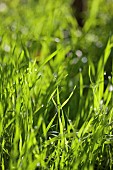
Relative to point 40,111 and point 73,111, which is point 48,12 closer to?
point 73,111

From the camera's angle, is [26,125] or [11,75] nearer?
[26,125]

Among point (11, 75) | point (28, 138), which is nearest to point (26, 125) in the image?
point (28, 138)

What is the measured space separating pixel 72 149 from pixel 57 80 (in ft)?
1.29

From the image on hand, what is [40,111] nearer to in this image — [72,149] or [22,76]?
[22,76]

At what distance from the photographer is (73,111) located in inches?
84.0

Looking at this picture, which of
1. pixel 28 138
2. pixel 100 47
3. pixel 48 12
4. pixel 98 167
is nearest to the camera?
pixel 28 138

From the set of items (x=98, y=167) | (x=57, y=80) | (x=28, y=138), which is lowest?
(x=98, y=167)

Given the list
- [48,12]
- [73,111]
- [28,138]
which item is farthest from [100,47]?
[28,138]

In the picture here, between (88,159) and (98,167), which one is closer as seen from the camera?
(88,159)

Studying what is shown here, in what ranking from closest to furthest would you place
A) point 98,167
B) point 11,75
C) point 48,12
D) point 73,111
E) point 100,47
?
point 98,167
point 11,75
point 73,111
point 100,47
point 48,12

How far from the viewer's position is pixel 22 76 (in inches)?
70.4

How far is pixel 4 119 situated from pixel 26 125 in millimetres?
162

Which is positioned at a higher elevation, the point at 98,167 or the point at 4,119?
the point at 4,119

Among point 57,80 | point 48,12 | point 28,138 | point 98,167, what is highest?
point 48,12
